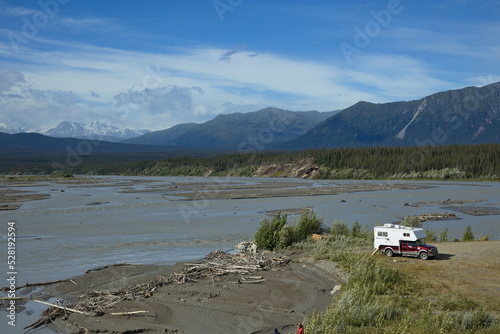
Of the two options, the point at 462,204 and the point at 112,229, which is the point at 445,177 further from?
the point at 112,229

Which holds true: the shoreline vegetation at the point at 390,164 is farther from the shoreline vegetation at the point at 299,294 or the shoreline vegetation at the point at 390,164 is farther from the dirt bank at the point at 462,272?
the shoreline vegetation at the point at 299,294

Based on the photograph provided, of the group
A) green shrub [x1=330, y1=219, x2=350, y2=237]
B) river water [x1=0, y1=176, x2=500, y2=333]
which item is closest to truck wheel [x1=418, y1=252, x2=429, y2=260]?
green shrub [x1=330, y1=219, x2=350, y2=237]

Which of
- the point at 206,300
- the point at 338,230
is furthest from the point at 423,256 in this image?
the point at 206,300

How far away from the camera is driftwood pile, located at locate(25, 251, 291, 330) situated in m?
18.8

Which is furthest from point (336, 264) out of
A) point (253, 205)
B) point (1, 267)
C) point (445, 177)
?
point (445, 177)

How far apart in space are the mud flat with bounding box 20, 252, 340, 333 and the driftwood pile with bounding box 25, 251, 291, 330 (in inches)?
6.4

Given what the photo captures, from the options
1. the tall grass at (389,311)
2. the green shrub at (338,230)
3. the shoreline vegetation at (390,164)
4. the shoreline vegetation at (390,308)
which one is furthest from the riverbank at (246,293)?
the shoreline vegetation at (390,164)

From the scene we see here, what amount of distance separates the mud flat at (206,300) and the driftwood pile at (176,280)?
0.53ft

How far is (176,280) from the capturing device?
898 inches

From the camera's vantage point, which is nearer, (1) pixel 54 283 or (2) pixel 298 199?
(1) pixel 54 283

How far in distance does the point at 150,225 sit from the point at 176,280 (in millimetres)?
25536

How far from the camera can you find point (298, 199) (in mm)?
74938

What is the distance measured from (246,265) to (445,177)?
384ft

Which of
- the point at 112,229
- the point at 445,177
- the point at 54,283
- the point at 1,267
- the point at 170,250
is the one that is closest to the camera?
the point at 54,283
